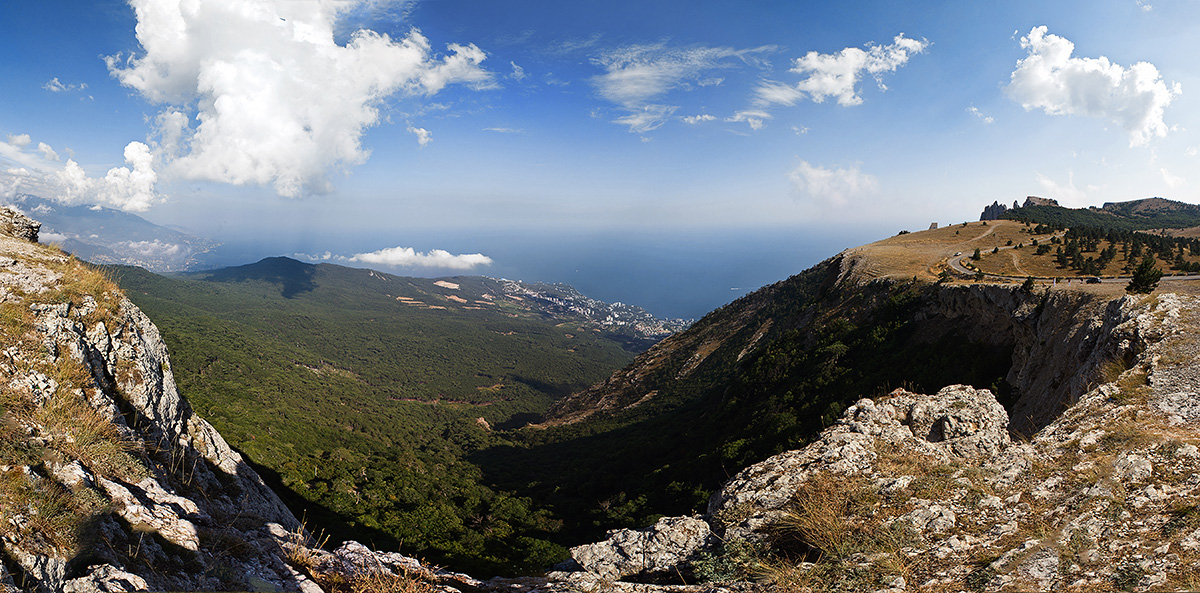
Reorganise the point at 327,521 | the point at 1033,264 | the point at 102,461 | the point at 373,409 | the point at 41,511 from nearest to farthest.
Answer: the point at 41,511 < the point at 102,461 < the point at 327,521 < the point at 1033,264 < the point at 373,409

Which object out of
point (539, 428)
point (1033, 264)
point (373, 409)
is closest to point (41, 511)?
point (1033, 264)

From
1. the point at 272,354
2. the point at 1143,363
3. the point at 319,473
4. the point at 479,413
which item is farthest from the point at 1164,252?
the point at 272,354

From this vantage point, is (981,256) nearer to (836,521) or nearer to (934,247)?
(934,247)

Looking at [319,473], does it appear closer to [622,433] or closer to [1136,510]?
[1136,510]

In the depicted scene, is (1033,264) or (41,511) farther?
(1033,264)

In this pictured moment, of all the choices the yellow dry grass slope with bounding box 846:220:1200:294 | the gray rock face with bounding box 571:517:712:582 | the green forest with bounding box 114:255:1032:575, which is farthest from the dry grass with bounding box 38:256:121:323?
the yellow dry grass slope with bounding box 846:220:1200:294

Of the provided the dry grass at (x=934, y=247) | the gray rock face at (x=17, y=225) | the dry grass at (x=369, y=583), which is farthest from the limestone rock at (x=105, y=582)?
the dry grass at (x=934, y=247)

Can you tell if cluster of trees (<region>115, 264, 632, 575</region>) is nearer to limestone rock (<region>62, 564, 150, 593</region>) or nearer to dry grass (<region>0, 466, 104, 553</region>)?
dry grass (<region>0, 466, 104, 553</region>)
